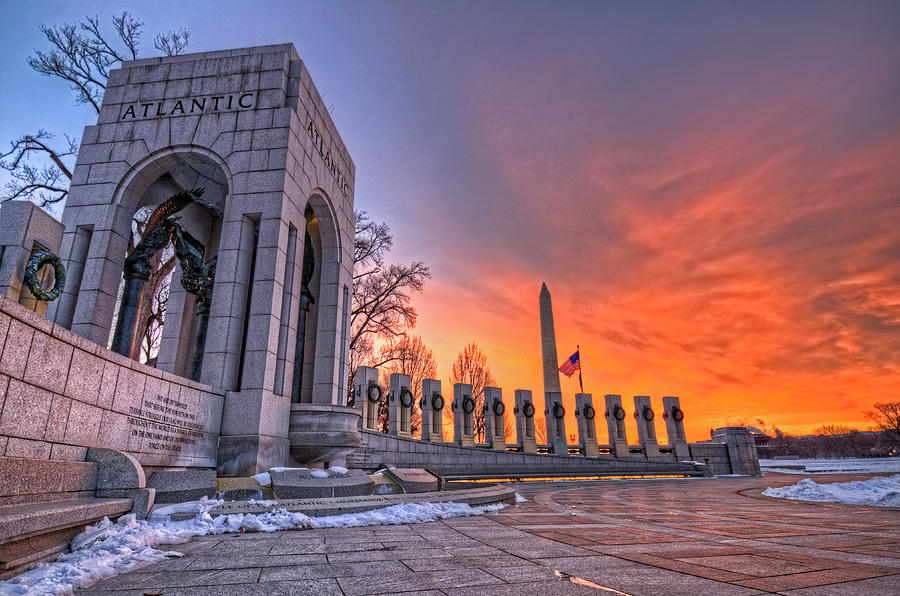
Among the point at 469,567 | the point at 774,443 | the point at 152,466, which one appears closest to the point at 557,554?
the point at 469,567

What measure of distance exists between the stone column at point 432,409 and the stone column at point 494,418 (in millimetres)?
2605

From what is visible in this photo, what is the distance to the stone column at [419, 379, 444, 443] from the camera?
22156 mm

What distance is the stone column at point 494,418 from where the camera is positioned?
79.0ft

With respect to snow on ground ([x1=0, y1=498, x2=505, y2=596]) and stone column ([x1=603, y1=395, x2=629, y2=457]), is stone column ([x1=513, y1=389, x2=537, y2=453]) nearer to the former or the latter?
stone column ([x1=603, y1=395, x2=629, y2=457])

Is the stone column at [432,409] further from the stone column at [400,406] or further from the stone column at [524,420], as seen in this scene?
the stone column at [524,420]

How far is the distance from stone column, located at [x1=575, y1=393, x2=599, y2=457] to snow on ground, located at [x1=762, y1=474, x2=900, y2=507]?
14.0 metres

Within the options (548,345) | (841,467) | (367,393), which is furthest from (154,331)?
(841,467)

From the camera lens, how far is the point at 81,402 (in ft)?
19.0

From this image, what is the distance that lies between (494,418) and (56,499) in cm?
2176

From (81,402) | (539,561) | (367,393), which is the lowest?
(539,561)

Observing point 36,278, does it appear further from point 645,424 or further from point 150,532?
point 645,424

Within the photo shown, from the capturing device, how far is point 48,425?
204 inches

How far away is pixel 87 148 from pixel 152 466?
9180 millimetres

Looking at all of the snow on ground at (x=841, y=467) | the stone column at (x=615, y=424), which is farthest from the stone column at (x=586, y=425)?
the snow on ground at (x=841, y=467)
